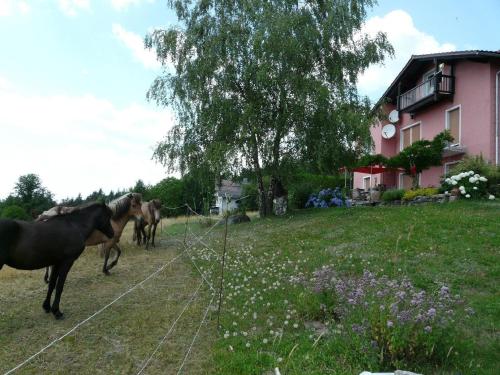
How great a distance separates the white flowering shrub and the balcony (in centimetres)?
827

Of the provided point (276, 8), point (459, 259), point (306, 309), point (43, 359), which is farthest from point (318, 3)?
point (43, 359)

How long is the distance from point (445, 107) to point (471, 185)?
920 cm

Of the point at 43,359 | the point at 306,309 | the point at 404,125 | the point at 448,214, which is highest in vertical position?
the point at 404,125

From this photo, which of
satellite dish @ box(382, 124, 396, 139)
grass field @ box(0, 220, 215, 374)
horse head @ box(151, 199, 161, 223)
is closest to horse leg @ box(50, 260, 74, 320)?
grass field @ box(0, 220, 215, 374)

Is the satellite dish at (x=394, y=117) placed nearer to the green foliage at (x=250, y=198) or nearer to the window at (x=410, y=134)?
the window at (x=410, y=134)

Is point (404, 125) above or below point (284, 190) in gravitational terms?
above

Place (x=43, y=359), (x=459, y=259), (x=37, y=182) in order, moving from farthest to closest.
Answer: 1. (x=37, y=182)
2. (x=459, y=259)
3. (x=43, y=359)

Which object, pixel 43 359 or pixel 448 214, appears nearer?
pixel 43 359

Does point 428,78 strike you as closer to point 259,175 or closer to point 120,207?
point 259,175

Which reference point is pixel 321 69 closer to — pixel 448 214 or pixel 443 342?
pixel 448 214

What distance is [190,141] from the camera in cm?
2036

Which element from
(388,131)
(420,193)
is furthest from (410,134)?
(420,193)

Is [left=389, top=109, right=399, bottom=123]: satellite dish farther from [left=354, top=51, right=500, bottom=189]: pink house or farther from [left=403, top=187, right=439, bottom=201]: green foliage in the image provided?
[left=403, top=187, right=439, bottom=201]: green foliage

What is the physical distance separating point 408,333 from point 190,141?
55.4 feet
